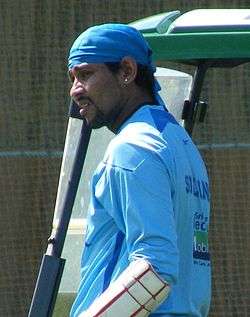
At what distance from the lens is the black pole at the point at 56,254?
13.3ft

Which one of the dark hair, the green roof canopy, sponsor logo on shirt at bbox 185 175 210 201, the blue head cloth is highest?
the blue head cloth

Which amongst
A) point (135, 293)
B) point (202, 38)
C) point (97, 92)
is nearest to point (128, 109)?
point (97, 92)

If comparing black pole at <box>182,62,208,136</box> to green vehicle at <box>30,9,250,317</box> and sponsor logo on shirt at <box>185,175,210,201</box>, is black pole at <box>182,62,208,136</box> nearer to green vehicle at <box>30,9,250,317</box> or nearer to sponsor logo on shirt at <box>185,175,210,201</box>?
green vehicle at <box>30,9,250,317</box>

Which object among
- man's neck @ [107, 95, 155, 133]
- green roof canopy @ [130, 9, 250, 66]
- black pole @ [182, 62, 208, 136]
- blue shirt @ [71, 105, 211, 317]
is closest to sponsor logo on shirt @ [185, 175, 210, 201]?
blue shirt @ [71, 105, 211, 317]

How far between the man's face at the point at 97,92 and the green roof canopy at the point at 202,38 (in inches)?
25.3

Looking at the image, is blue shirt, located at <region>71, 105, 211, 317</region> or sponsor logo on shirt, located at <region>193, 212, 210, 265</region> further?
sponsor logo on shirt, located at <region>193, 212, 210, 265</region>

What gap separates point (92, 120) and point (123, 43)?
23 centimetres

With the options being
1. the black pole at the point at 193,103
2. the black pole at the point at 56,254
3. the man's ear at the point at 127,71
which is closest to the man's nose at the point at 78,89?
the man's ear at the point at 127,71

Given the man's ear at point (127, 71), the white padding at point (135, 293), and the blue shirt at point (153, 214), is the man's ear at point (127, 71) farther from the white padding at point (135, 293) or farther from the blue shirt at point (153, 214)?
the white padding at point (135, 293)

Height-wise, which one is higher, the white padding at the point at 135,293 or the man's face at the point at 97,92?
the man's face at the point at 97,92

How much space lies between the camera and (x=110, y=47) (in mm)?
3438

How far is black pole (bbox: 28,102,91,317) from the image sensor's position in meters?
4.05

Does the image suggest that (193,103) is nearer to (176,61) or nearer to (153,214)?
(176,61)

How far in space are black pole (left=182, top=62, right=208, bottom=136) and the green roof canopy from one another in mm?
633
